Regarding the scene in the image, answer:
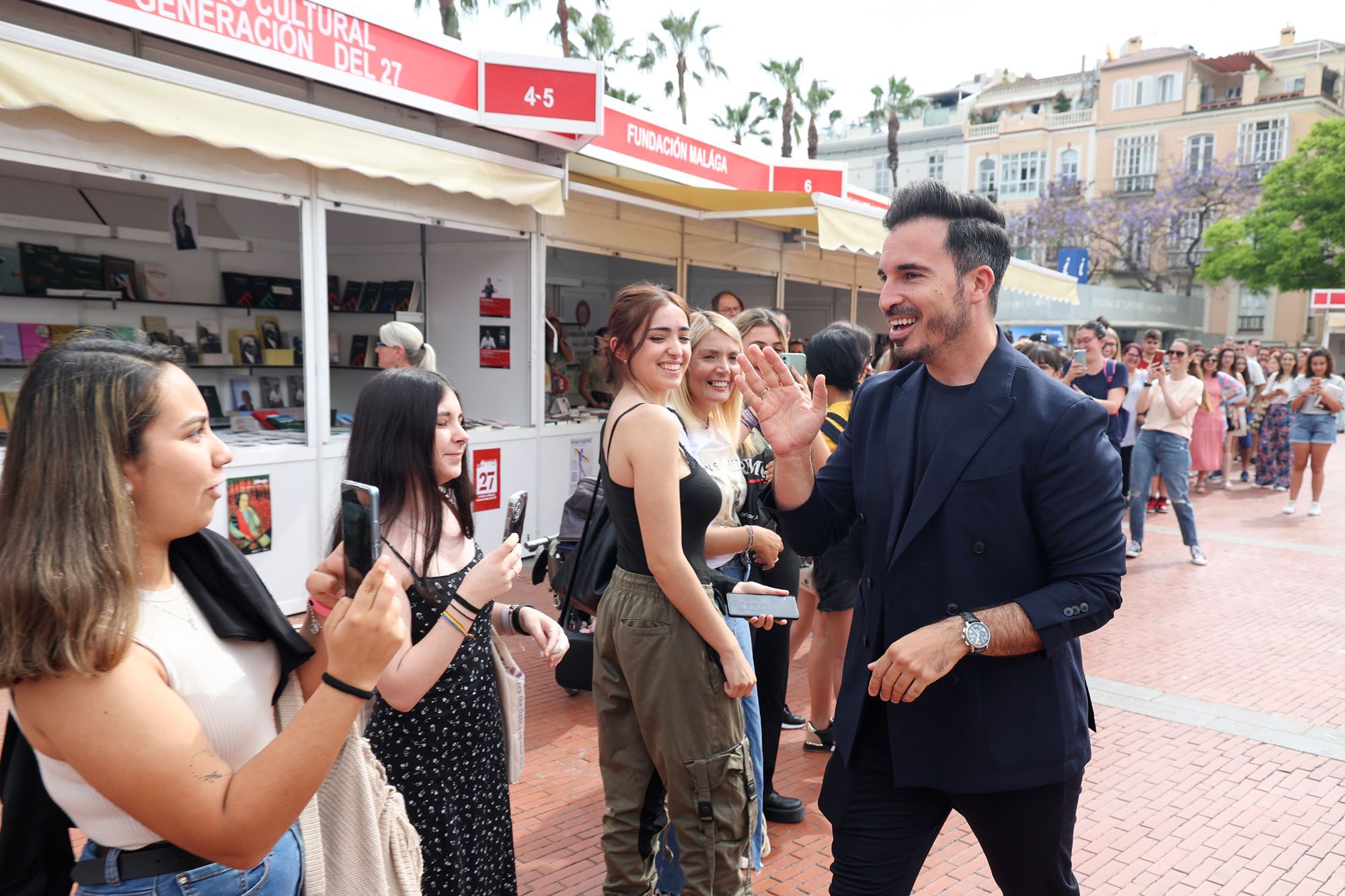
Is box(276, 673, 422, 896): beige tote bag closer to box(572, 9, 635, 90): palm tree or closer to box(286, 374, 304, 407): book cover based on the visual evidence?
box(286, 374, 304, 407): book cover

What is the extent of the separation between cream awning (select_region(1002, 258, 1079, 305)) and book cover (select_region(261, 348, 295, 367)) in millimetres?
8244

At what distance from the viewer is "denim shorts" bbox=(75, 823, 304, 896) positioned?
1322 millimetres

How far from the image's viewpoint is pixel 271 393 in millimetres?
7039

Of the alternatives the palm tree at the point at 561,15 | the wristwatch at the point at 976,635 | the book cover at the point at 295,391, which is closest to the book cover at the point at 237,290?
the book cover at the point at 295,391

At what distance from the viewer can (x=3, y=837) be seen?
54.9 inches

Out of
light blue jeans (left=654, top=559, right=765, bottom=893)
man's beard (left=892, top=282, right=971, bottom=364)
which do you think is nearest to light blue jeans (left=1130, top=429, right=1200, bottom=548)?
light blue jeans (left=654, top=559, right=765, bottom=893)

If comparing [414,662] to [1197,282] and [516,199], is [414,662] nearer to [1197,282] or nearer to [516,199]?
[516,199]

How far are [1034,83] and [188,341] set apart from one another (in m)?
58.1

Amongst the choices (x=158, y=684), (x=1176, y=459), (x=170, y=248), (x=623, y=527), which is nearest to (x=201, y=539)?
(x=158, y=684)

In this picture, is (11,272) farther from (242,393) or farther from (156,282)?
(242,393)

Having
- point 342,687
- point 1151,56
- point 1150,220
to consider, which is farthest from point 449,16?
point 1151,56

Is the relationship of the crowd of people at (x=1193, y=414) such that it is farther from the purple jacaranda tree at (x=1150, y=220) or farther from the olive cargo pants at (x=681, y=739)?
the purple jacaranda tree at (x=1150, y=220)

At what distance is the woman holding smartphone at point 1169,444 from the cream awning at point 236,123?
6.08m

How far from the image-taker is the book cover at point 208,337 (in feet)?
21.9
